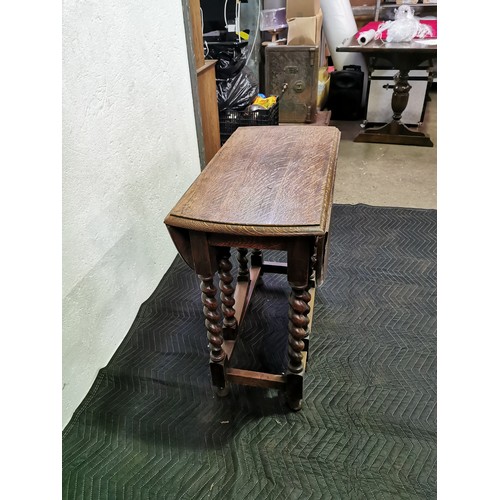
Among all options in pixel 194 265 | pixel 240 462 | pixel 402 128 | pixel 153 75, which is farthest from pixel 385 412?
pixel 402 128

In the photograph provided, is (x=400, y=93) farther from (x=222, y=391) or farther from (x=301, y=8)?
(x=222, y=391)

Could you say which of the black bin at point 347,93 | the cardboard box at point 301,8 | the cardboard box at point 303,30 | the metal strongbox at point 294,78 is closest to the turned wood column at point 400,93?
the black bin at point 347,93

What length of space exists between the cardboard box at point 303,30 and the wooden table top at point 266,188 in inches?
101

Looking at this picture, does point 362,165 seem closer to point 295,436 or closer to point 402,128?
point 402,128

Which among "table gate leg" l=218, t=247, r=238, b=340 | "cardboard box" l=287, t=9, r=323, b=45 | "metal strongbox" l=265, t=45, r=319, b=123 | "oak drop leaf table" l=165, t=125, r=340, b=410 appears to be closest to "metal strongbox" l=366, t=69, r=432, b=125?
"metal strongbox" l=265, t=45, r=319, b=123

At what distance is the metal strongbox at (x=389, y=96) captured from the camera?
3492 mm

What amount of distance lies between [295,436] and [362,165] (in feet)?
7.76

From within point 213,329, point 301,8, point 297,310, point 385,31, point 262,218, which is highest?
point 301,8

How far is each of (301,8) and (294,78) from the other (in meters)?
0.59

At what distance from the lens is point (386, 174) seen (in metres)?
2.94

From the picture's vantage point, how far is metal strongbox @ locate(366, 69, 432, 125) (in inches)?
137

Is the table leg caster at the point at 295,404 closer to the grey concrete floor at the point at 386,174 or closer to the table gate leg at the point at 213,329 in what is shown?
the table gate leg at the point at 213,329

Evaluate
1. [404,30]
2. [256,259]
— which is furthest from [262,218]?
[404,30]

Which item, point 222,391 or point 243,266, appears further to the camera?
point 243,266
